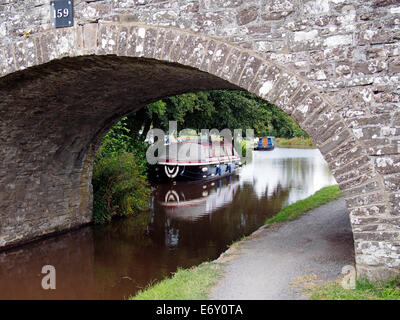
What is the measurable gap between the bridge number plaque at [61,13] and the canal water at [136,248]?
365 centimetres

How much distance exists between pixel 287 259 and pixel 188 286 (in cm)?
177

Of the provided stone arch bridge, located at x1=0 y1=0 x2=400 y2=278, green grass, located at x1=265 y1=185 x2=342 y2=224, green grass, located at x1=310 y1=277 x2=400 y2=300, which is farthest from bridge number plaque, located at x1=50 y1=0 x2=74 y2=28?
green grass, located at x1=265 y1=185 x2=342 y2=224

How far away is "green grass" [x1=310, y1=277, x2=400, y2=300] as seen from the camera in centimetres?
404

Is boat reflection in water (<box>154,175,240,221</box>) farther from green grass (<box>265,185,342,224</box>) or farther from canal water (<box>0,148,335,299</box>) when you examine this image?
green grass (<box>265,185,342,224</box>)

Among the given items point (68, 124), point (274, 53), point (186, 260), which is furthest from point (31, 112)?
point (274, 53)

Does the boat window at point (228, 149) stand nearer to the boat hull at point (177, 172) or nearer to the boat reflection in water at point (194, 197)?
the boat reflection in water at point (194, 197)

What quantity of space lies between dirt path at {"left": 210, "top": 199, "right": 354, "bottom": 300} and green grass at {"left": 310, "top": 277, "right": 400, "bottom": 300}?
288mm

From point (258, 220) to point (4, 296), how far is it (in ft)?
20.7

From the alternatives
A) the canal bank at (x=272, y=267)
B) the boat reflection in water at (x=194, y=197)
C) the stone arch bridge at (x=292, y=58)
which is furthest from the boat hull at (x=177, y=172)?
the stone arch bridge at (x=292, y=58)

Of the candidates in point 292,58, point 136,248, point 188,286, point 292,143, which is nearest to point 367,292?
point 188,286

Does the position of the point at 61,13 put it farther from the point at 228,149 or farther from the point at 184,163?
the point at 228,149

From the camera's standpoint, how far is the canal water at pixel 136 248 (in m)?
6.67

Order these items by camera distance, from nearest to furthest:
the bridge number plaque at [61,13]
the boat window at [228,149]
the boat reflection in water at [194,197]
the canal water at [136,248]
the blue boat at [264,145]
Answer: the bridge number plaque at [61,13], the canal water at [136,248], the boat reflection in water at [194,197], the boat window at [228,149], the blue boat at [264,145]

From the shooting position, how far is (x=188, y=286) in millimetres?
5082
